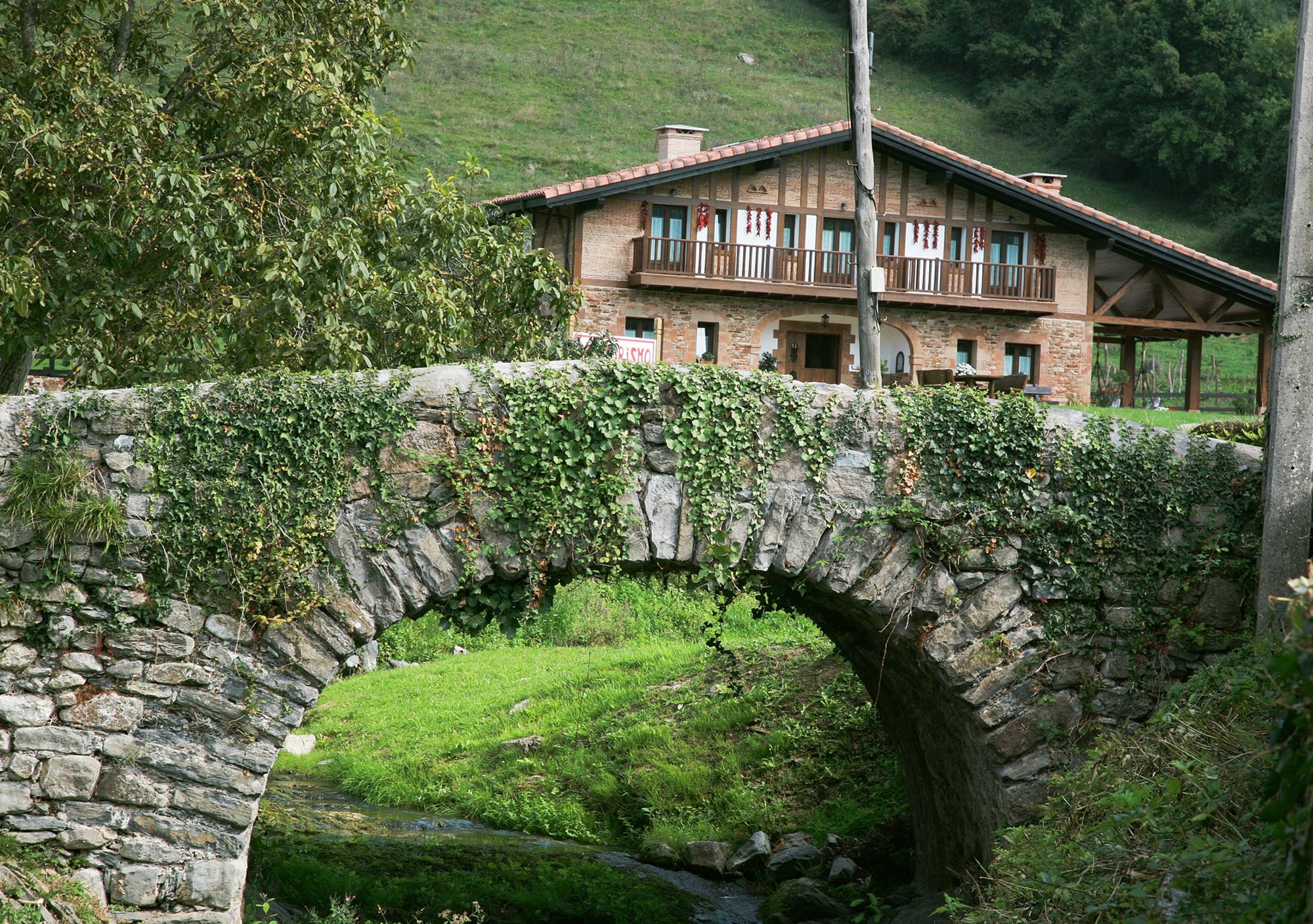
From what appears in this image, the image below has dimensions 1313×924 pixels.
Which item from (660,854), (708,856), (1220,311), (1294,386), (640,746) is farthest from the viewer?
(1220,311)

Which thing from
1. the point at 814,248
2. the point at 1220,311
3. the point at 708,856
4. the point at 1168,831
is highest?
the point at 814,248

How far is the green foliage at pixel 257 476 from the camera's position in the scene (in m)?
5.70

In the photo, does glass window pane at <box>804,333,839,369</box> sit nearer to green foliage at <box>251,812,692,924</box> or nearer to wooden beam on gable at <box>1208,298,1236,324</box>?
wooden beam on gable at <box>1208,298,1236,324</box>

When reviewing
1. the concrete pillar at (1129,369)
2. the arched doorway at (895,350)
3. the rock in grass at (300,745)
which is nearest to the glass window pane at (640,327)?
the arched doorway at (895,350)

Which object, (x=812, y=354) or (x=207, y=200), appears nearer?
(x=207, y=200)

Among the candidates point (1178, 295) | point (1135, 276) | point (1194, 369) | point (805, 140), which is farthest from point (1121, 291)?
point (805, 140)

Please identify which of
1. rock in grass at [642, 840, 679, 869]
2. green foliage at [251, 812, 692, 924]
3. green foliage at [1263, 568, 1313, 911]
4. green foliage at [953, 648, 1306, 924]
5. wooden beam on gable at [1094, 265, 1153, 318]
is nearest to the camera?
green foliage at [1263, 568, 1313, 911]

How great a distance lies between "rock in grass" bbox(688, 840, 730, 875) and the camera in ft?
30.5

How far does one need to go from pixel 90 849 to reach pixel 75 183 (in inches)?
195

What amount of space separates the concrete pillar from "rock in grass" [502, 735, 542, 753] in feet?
55.6

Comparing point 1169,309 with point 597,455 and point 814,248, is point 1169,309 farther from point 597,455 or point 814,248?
point 597,455

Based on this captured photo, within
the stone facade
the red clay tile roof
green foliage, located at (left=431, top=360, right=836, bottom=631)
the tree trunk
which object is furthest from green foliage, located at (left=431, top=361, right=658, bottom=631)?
the stone facade

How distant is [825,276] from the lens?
22.3m

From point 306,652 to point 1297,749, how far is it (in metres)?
4.34
